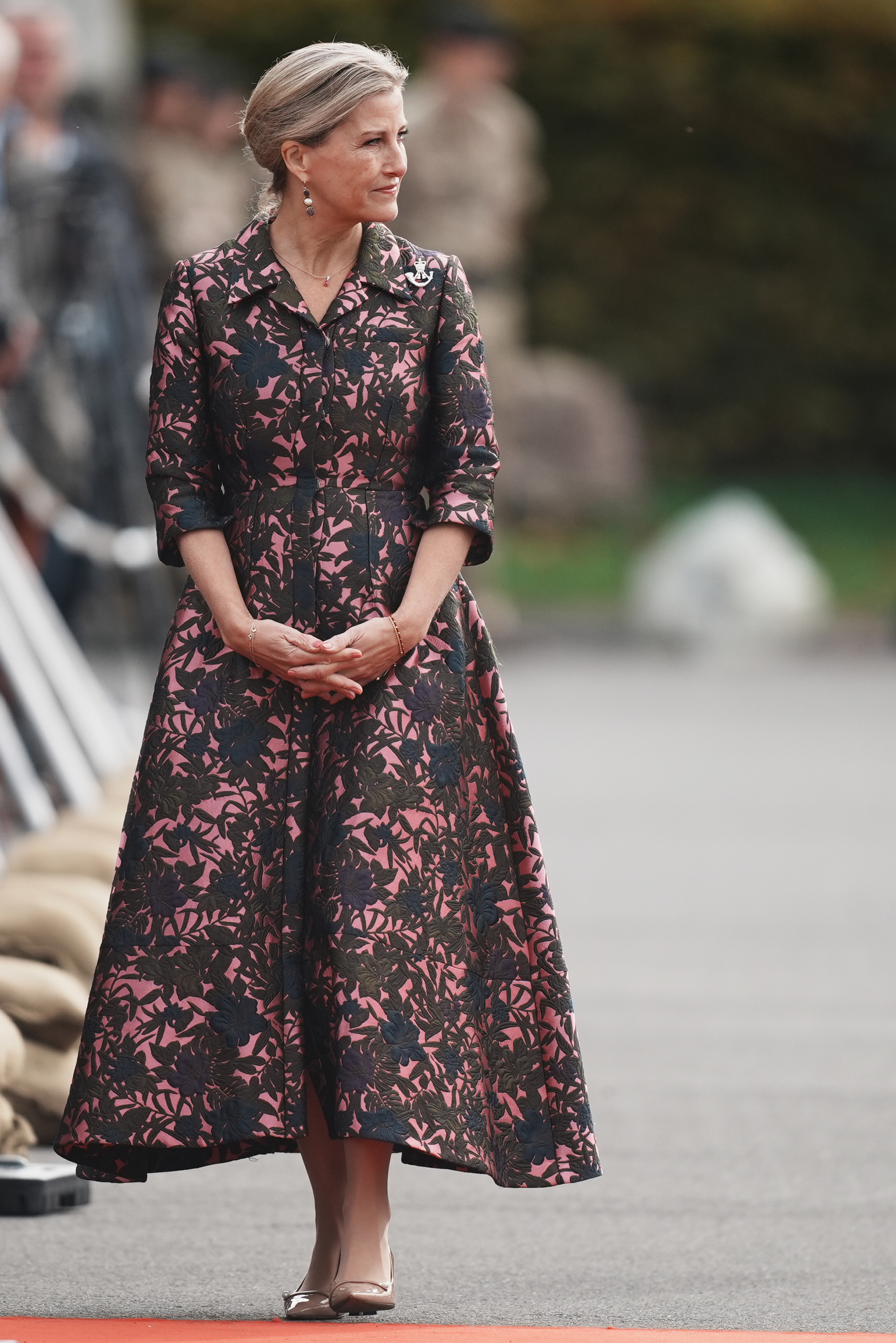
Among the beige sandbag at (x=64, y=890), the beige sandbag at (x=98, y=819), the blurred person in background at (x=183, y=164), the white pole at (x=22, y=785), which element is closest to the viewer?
the beige sandbag at (x=64, y=890)

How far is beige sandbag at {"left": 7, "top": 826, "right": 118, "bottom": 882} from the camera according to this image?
5484 mm

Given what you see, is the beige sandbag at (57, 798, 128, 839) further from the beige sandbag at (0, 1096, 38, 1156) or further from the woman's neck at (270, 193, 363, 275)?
the woman's neck at (270, 193, 363, 275)

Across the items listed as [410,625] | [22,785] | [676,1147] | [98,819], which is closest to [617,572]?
[22,785]

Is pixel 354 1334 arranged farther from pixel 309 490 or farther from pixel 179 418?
pixel 179 418

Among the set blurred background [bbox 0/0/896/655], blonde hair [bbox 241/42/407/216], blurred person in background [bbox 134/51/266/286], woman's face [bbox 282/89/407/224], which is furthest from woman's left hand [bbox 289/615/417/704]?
blurred background [bbox 0/0/896/655]

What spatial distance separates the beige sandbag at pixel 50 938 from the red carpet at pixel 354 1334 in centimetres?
127

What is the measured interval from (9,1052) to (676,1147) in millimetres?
1267

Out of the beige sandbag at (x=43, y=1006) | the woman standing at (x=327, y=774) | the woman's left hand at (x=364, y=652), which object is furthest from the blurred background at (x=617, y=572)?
the woman's left hand at (x=364, y=652)

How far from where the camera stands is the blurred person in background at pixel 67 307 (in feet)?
27.8

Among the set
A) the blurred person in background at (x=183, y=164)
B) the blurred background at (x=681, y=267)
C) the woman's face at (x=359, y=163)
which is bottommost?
the woman's face at (x=359, y=163)

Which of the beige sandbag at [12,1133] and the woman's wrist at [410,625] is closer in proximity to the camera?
the woman's wrist at [410,625]

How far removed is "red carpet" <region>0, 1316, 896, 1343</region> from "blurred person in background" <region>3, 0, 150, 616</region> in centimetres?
515

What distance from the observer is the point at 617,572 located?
52.9 ft

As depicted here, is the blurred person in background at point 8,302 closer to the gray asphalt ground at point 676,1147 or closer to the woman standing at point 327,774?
the gray asphalt ground at point 676,1147
